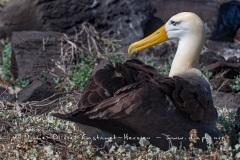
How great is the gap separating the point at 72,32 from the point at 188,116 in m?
4.71

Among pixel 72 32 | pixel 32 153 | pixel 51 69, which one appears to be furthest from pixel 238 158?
pixel 72 32

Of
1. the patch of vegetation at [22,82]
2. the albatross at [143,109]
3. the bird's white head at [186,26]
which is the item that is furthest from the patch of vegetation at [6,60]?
the albatross at [143,109]

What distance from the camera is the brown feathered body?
5102 mm

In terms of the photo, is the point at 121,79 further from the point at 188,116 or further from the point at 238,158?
the point at 238,158

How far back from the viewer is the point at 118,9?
10.3 meters

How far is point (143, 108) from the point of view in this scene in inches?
203

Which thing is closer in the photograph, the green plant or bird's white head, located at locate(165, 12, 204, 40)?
bird's white head, located at locate(165, 12, 204, 40)

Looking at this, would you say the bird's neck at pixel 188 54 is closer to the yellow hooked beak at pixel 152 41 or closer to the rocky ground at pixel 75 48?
the yellow hooked beak at pixel 152 41

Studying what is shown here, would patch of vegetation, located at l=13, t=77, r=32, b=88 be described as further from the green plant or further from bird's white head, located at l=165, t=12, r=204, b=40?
bird's white head, located at l=165, t=12, r=204, b=40

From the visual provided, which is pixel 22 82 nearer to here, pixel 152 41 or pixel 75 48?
pixel 75 48

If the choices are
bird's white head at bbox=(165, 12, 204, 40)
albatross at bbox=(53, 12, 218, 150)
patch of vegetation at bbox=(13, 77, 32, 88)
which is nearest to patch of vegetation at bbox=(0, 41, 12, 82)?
patch of vegetation at bbox=(13, 77, 32, 88)

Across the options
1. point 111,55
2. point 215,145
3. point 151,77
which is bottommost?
point 111,55

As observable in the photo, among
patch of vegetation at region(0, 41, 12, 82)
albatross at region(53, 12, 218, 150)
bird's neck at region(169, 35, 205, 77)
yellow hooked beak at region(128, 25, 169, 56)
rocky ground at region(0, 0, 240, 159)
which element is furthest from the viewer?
patch of vegetation at region(0, 41, 12, 82)

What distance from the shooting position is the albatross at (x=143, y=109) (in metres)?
5.10
